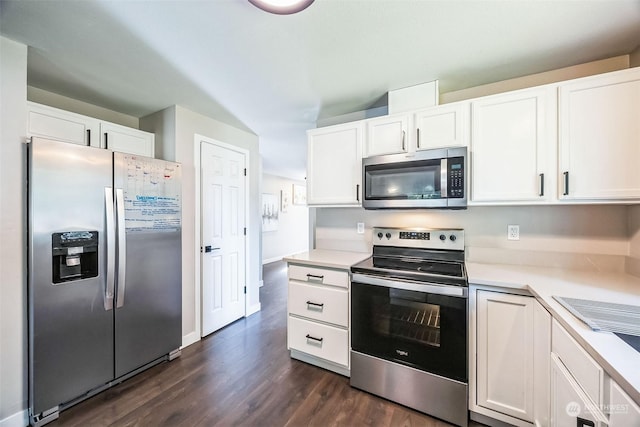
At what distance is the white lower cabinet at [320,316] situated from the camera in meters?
2.02

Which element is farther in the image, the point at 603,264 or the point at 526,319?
the point at 603,264

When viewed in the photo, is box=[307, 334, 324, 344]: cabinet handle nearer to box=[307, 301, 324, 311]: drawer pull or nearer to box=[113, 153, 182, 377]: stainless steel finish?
box=[307, 301, 324, 311]: drawer pull

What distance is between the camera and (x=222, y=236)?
295 cm

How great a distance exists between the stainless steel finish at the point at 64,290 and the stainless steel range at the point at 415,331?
183cm

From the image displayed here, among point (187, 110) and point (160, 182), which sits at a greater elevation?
point (187, 110)

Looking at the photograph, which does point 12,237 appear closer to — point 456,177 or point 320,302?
point 320,302

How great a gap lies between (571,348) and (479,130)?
4.53ft

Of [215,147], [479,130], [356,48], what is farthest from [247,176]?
[479,130]

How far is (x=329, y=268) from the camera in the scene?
206cm

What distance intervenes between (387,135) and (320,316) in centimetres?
161

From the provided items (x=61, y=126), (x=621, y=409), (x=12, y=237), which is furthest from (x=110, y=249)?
(x=621, y=409)

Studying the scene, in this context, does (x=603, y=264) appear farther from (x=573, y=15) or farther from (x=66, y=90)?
(x=66, y=90)

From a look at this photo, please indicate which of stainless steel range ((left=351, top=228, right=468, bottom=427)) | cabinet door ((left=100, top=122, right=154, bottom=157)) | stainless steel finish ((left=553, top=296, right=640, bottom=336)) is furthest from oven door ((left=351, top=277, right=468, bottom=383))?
cabinet door ((left=100, top=122, right=154, bottom=157))

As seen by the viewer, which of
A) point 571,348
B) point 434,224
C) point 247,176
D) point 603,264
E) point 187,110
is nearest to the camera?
point 571,348
